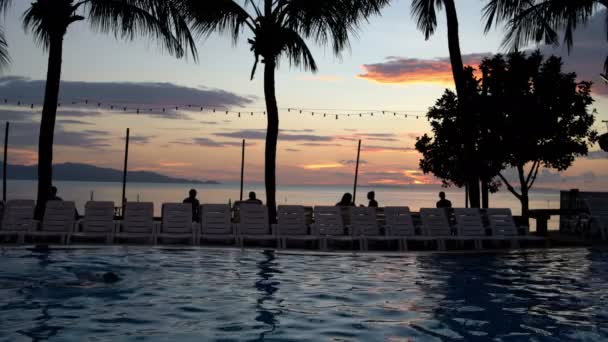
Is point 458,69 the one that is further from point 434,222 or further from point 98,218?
point 98,218

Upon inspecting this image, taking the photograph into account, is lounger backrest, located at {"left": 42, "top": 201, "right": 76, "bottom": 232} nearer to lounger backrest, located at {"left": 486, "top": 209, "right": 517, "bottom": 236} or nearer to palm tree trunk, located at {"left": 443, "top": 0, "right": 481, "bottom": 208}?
lounger backrest, located at {"left": 486, "top": 209, "right": 517, "bottom": 236}

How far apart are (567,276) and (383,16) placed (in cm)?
998

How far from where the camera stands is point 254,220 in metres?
14.7

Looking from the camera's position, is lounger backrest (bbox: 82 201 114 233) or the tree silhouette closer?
lounger backrest (bbox: 82 201 114 233)

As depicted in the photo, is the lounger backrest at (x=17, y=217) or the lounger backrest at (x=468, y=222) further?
the lounger backrest at (x=468, y=222)

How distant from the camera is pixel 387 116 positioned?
27859 mm

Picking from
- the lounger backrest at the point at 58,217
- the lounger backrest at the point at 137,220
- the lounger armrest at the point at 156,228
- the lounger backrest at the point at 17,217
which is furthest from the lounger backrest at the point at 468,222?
the lounger backrest at the point at 17,217

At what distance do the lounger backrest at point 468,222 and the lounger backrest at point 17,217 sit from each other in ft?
30.7

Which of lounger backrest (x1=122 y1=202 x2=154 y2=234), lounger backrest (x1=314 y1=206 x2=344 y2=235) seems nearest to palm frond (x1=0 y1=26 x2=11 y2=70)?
lounger backrest (x1=122 y1=202 x2=154 y2=234)

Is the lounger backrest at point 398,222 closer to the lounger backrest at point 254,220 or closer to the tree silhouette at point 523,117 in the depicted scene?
the lounger backrest at point 254,220

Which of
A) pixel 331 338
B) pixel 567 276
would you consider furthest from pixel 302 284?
pixel 567 276

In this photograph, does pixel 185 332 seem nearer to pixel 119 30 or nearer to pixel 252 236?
pixel 252 236

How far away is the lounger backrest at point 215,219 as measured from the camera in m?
14.6

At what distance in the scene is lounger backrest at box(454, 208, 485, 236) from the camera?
1538 centimetres
